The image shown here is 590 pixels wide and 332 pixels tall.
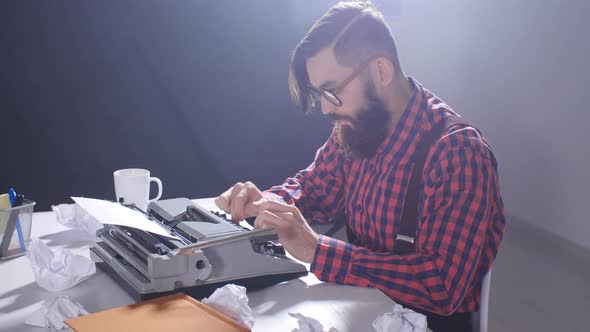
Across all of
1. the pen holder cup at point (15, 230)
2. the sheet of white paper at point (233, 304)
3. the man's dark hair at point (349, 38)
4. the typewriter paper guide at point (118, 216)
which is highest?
the man's dark hair at point (349, 38)

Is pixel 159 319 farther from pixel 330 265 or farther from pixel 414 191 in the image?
pixel 414 191

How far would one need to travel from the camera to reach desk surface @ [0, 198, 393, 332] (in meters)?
0.95

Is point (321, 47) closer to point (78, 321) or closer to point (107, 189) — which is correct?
point (78, 321)

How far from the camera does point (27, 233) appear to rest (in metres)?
1.22

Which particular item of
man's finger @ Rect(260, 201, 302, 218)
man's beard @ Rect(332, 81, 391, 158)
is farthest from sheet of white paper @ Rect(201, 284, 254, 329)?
man's beard @ Rect(332, 81, 391, 158)

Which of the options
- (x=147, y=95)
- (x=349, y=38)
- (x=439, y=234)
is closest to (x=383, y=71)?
(x=349, y=38)

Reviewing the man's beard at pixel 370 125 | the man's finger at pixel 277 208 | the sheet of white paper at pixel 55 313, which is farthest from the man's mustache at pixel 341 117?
the sheet of white paper at pixel 55 313

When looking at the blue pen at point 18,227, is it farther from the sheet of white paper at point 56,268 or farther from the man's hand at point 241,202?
the man's hand at point 241,202

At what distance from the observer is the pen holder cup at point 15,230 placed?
117 cm

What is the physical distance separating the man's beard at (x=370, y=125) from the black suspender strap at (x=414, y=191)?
0.15 meters

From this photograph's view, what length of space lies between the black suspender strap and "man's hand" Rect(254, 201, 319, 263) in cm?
25

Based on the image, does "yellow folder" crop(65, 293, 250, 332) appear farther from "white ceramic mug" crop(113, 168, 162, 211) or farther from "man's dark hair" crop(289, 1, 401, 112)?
"man's dark hair" crop(289, 1, 401, 112)

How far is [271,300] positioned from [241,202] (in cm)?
43

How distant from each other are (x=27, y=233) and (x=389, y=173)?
0.83 metres
